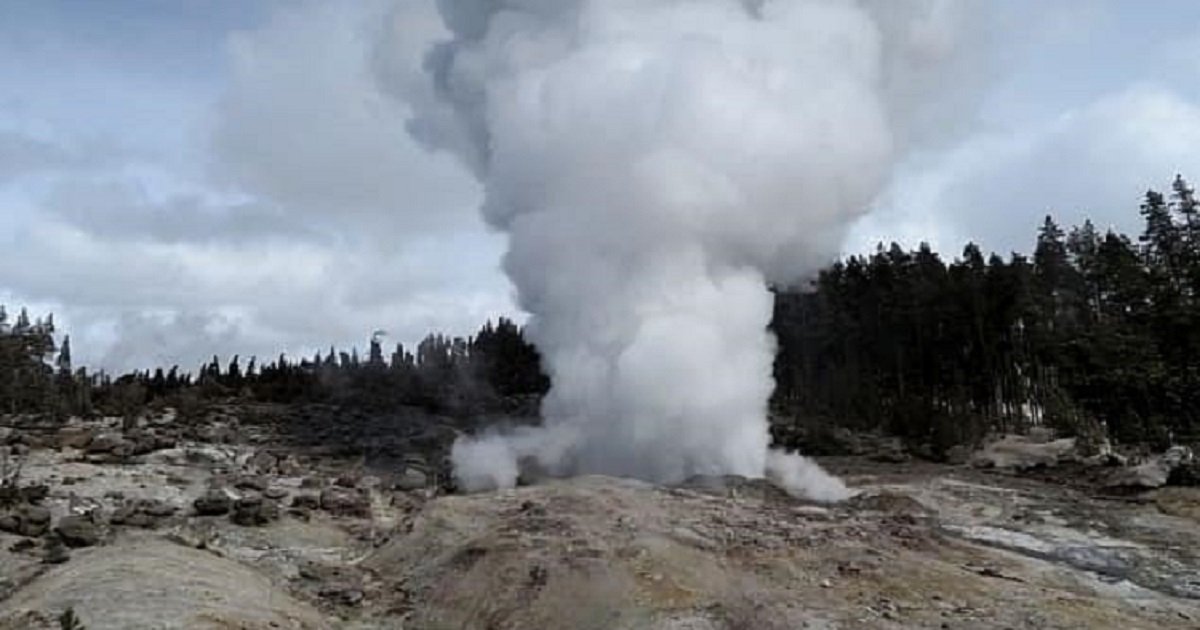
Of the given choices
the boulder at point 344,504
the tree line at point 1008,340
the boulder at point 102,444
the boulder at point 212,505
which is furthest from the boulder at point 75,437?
the tree line at point 1008,340

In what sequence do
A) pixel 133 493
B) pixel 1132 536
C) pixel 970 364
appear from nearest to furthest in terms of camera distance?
pixel 1132 536 → pixel 133 493 → pixel 970 364

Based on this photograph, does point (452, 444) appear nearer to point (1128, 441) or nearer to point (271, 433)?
point (271, 433)

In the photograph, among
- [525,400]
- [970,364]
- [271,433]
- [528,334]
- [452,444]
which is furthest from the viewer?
[970,364]

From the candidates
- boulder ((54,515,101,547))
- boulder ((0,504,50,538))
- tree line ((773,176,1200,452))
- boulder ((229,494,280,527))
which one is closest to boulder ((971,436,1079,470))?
tree line ((773,176,1200,452))

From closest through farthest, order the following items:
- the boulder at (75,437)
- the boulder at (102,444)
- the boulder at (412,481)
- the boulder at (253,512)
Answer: the boulder at (253,512) → the boulder at (412,481) → the boulder at (102,444) → the boulder at (75,437)

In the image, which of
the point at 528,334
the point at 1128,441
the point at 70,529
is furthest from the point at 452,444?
the point at 1128,441

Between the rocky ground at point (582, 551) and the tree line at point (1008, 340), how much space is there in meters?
17.4

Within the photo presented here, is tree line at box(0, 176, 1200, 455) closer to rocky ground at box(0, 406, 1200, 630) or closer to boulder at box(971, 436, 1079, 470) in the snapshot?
boulder at box(971, 436, 1079, 470)

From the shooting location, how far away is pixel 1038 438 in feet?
156

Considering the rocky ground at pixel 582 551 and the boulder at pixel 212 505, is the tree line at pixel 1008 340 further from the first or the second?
the boulder at pixel 212 505

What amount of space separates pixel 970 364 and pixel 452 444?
32657 millimetres

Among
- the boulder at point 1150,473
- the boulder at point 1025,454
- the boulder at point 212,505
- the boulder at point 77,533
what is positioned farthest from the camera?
the boulder at point 1025,454

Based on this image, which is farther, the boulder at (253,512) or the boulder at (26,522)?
the boulder at (253,512)

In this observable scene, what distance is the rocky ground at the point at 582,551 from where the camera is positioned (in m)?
18.1
